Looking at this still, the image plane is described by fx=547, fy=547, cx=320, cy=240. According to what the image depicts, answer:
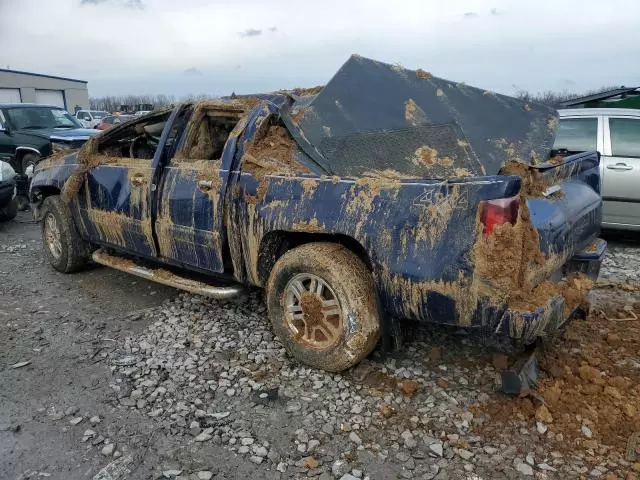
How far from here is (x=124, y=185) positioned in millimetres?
4691

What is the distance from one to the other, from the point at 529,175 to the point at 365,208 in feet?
2.97

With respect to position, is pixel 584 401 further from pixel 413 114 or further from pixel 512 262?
pixel 413 114

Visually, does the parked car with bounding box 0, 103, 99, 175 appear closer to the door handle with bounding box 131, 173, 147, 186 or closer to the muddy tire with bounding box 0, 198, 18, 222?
the muddy tire with bounding box 0, 198, 18, 222

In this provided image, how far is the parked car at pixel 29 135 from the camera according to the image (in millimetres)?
10219

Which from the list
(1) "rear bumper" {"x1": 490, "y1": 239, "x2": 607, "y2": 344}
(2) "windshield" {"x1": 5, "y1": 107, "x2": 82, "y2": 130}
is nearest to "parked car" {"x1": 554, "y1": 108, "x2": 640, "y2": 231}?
(1) "rear bumper" {"x1": 490, "y1": 239, "x2": 607, "y2": 344}

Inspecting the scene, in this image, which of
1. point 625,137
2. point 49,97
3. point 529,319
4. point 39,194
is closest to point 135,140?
point 39,194

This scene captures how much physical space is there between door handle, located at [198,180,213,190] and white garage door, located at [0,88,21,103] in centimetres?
3499

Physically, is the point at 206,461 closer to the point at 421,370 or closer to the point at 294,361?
the point at 294,361

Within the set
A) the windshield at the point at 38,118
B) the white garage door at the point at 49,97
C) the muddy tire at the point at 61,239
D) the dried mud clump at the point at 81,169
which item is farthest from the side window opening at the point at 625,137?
the white garage door at the point at 49,97

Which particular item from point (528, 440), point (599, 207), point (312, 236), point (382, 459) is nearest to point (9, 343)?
point (312, 236)

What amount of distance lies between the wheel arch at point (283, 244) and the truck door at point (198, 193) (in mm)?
361

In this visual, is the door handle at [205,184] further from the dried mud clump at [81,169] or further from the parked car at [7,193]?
the parked car at [7,193]

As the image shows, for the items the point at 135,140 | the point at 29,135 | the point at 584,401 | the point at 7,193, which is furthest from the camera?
the point at 29,135


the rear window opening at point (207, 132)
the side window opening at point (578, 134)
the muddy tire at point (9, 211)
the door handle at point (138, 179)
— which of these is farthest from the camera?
the muddy tire at point (9, 211)
